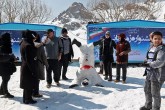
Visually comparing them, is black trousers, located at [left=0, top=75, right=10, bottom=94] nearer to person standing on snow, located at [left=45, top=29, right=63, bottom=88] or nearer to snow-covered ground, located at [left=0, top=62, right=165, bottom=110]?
snow-covered ground, located at [left=0, top=62, right=165, bottom=110]

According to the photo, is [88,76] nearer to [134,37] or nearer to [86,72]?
[86,72]

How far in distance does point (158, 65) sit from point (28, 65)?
3171 millimetres

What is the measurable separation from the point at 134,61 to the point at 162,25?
7.24 feet

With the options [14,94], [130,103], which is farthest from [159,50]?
[14,94]

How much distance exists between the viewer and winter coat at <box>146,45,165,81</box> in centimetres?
519

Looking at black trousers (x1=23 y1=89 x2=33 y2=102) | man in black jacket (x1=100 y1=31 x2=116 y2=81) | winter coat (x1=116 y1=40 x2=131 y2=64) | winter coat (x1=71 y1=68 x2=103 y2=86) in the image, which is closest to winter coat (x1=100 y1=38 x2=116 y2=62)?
man in black jacket (x1=100 y1=31 x2=116 y2=81)

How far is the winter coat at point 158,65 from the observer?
5191 millimetres

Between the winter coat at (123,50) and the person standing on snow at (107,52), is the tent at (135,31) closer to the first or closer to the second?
the person standing on snow at (107,52)

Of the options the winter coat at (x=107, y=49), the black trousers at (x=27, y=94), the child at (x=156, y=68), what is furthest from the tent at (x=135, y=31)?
the child at (x=156, y=68)

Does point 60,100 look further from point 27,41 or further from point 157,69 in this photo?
point 157,69

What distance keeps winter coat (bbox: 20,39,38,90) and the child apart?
9.34ft

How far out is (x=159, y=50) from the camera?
523 cm

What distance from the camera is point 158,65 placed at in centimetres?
521

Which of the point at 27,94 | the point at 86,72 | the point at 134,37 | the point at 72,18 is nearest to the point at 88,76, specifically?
the point at 86,72
